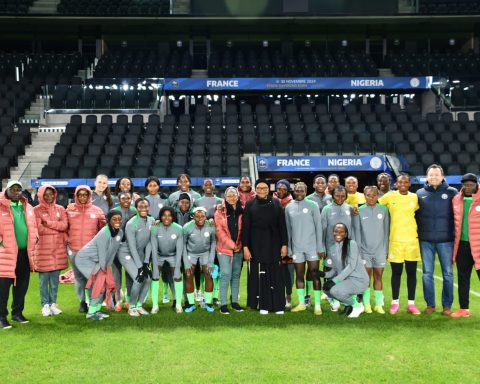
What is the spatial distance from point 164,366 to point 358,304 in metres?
3.20

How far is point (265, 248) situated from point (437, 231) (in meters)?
2.39

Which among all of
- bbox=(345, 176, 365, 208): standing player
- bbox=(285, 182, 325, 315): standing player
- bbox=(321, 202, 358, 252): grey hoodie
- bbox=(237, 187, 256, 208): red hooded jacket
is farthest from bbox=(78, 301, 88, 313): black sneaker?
bbox=(345, 176, 365, 208): standing player

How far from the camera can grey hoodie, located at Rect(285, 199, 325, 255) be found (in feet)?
25.3

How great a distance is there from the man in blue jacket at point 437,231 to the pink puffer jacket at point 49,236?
16.7 feet

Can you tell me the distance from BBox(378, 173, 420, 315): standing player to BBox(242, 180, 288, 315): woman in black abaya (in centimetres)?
156

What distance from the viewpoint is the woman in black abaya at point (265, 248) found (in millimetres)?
7602

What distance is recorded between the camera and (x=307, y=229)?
7727 millimetres

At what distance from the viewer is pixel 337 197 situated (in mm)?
7832

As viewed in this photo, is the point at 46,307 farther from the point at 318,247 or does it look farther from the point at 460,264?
the point at 460,264

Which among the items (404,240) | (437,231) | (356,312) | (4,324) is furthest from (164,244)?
(437,231)

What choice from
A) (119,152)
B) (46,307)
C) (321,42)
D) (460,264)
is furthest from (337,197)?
(321,42)

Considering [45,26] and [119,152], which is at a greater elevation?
[45,26]

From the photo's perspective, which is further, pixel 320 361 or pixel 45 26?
pixel 45 26

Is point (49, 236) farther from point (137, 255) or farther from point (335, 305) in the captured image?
point (335, 305)
